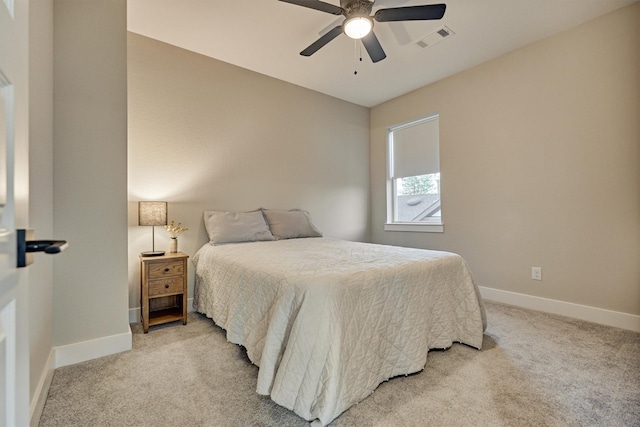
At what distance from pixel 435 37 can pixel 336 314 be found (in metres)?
2.71

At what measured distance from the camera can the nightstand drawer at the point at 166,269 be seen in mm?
2355

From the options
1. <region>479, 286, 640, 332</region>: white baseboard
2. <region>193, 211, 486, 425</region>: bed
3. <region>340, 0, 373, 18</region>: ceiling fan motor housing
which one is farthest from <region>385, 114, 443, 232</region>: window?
<region>340, 0, 373, 18</region>: ceiling fan motor housing

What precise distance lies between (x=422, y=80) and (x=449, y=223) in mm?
1795

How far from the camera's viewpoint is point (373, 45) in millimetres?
2311

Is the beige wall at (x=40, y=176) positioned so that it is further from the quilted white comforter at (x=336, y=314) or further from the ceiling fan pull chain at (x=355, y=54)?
the ceiling fan pull chain at (x=355, y=54)

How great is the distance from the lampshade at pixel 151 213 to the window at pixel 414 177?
9.69 ft

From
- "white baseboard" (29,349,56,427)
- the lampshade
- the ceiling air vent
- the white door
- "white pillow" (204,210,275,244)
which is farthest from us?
"white pillow" (204,210,275,244)

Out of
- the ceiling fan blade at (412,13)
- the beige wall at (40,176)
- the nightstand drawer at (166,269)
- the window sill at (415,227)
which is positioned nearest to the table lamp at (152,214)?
the nightstand drawer at (166,269)

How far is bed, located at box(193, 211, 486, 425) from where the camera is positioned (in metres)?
1.33

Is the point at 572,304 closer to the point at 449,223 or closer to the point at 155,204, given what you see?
the point at 449,223

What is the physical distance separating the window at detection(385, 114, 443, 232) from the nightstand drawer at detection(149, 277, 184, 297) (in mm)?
2881

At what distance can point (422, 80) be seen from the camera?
3629 millimetres

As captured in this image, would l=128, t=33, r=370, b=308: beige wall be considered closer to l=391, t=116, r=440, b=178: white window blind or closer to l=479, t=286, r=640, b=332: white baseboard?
l=391, t=116, r=440, b=178: white window blind

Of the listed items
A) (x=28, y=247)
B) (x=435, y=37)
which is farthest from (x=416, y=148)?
(x=28, y=247)
